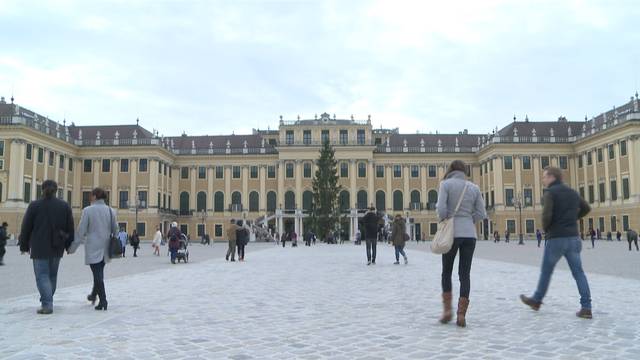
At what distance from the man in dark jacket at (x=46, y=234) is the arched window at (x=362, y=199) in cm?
6102

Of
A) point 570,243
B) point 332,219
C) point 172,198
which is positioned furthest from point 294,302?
point 172,198

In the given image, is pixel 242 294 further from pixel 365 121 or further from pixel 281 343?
pixel 365 121

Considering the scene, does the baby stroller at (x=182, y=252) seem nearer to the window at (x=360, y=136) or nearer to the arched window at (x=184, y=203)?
the window at (x=360, y=136)

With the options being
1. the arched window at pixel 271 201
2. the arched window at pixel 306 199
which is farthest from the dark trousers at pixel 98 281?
the arched window at pixel 271 201

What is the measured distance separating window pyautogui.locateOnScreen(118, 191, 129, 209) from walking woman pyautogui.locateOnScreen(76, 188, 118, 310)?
5705cm

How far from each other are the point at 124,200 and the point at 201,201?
390 inches

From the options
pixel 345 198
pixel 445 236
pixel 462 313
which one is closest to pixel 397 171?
pixel 345 198

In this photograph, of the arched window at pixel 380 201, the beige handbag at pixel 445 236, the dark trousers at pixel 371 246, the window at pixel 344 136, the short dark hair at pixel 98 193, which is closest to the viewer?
the beige handbag at pixel 445 236

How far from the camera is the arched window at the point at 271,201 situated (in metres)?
69.1

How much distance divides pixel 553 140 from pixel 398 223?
167ft

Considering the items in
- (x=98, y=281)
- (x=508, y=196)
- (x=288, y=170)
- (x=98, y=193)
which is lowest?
(x=98, y=281)

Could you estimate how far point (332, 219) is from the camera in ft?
182

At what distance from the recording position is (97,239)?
7918 millimetres

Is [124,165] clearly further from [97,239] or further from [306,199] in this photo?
[97,239]
